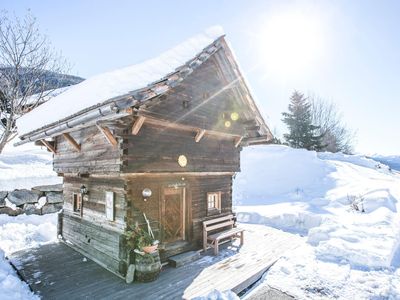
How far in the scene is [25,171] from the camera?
1625cm

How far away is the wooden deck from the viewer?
20.2 ft

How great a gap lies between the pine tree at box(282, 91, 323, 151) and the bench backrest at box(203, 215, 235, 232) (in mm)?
24309

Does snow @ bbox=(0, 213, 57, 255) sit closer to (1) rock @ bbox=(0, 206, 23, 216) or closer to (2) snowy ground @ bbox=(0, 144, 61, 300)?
(2) snowy ground @ bbox=(0, 144, 61, 300)

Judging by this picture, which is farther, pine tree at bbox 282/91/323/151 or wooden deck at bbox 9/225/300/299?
pine tree at bbox 282/91/323/151

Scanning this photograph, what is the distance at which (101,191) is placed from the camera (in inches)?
328

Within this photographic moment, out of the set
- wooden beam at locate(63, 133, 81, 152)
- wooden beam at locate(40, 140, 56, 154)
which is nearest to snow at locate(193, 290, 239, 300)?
wooden beam at locate(63, 133, 81, 152)

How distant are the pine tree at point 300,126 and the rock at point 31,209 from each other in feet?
92.6

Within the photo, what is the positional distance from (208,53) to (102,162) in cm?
488

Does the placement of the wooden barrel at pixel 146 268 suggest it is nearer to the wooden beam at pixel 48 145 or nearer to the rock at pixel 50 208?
the wooden beam at pixel 48 145

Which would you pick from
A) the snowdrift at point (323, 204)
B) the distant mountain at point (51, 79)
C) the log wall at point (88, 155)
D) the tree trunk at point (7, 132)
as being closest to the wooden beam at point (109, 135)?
the log wall at point (88, 155)

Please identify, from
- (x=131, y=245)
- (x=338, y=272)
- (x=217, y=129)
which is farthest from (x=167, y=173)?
(x=338, y=272)

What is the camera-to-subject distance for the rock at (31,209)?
13.1 m

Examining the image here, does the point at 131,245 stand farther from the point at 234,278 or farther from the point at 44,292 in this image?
the point at 234,278

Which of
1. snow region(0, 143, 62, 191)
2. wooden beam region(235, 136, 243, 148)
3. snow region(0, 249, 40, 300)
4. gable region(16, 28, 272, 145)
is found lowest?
snow region(0, 249, 40, 300)
